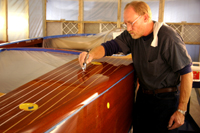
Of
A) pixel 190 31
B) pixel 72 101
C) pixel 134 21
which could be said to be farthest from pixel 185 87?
pixel 190 31

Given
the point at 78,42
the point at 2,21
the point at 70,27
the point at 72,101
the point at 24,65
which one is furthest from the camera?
the point at 70,27

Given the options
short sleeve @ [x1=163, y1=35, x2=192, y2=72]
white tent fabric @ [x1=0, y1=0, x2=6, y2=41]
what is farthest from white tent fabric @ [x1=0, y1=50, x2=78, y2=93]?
white tent fabric @ [x1=0, y1=0, x2=6, y2=41]

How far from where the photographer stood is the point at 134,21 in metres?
0.98

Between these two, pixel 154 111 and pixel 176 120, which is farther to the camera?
pixel 154 111

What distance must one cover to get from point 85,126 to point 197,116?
2.03 metres

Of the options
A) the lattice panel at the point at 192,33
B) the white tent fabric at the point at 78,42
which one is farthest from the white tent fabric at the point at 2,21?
the lattice panel at the point at 192,33

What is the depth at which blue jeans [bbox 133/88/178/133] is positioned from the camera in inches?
40.9

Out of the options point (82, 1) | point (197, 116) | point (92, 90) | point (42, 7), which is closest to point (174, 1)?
point (82, 1)

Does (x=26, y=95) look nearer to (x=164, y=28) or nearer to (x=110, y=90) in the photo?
(x=110, y=90)

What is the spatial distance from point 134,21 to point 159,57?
224 millimetres

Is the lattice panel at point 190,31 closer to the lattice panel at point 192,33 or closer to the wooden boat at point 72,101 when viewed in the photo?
the lattice panel at point 192,33

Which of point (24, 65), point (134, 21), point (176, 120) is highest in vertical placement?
point (134, 21)

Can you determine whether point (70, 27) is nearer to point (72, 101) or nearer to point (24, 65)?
point (24, 65)

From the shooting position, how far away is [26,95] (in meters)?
0.65
